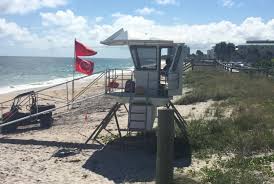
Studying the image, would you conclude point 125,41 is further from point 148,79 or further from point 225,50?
point 225,50

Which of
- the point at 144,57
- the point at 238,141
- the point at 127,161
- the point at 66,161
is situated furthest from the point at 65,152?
the point at 238,141

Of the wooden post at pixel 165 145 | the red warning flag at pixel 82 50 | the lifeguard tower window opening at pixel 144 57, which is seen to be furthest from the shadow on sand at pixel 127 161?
the red warning flag at pixel 82 50

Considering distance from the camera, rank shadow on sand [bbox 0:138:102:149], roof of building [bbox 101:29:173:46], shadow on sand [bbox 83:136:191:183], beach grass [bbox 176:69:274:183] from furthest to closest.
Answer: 1. shadow on sand [bbox 0:138:102:149]
2. roof of building [bbox 101:29:173:46]
3. shadow on sand [bbox 83:136:191:183]
4. beach grass [bbox 176:69:274:183]

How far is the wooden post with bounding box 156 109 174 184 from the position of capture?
26.2 ft

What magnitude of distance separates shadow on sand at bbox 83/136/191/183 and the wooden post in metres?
3.38

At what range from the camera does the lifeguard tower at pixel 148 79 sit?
14.4m

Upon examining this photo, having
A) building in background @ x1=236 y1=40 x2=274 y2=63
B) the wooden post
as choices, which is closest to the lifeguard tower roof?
the wooden post

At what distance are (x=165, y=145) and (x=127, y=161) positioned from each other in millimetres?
5660

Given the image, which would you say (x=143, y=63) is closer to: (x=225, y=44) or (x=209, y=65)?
(x=209, y=65)

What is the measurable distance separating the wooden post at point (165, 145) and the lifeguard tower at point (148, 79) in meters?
6.20

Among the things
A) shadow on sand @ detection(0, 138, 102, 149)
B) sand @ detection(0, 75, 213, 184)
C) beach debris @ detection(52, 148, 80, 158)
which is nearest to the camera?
sand @ detection(0, 75, 213, 184)

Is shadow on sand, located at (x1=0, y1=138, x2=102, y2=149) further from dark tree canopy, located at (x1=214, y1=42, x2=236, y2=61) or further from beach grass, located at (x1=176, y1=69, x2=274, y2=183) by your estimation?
dark tree canopy, located at (x1=214, y1=42, x2=236, y2=61)

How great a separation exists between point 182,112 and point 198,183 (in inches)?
448

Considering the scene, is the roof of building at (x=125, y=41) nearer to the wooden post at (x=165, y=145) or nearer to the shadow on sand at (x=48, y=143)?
the shadow on sand at (x=48, y=143)
